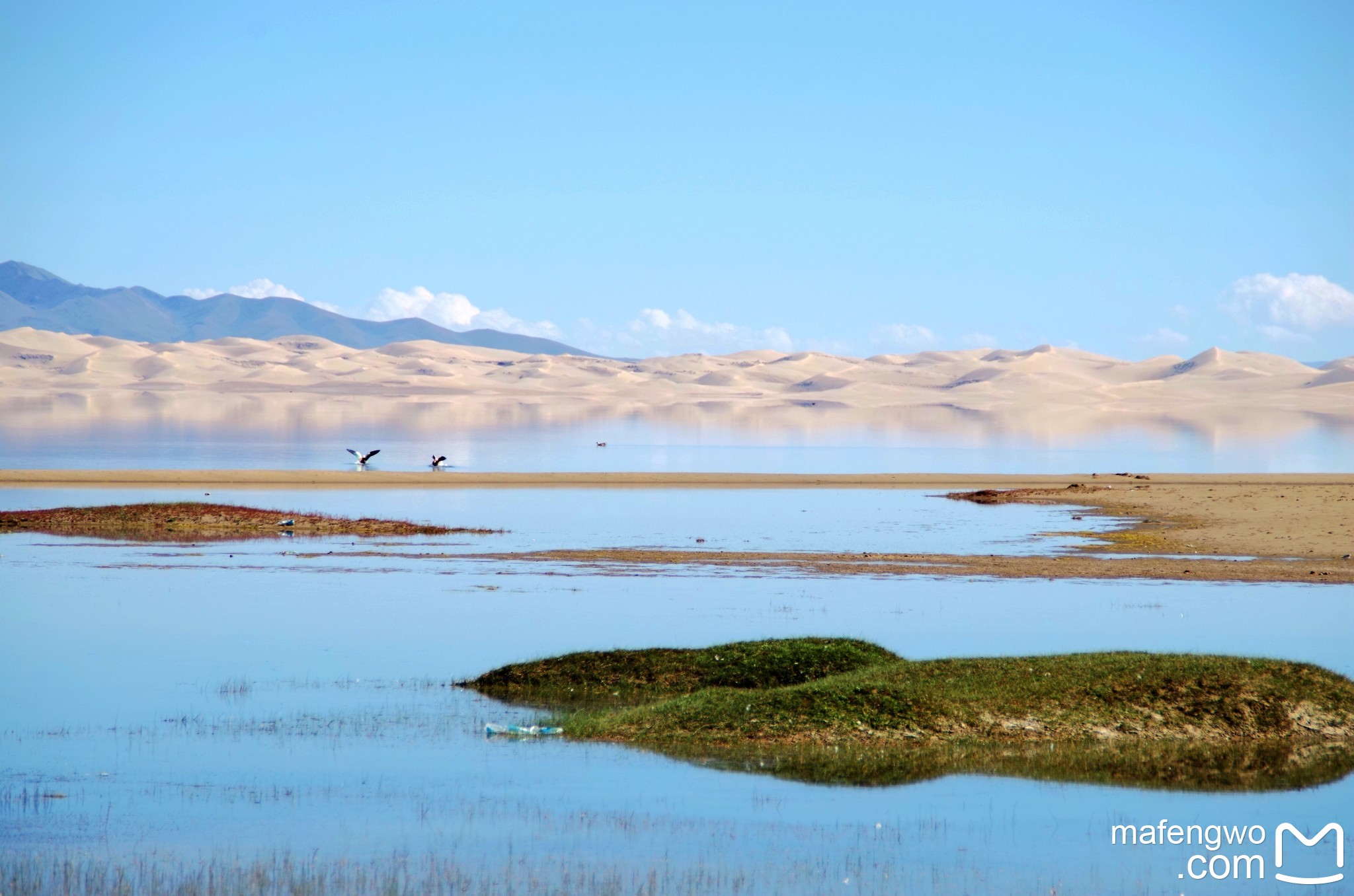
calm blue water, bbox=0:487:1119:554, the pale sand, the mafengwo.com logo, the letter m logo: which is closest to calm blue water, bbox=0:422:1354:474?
the pale sand

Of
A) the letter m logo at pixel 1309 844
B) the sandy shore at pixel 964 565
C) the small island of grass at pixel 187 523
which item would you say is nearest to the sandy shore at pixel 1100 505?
the sandy shore at pixel 964 565

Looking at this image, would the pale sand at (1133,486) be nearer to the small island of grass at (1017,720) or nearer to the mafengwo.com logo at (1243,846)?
the small island of grass at (1017,720)

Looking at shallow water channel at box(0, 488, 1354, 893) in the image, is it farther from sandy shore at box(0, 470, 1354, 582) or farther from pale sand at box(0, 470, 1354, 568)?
pale sand at box(0, 470, 1354, 568)

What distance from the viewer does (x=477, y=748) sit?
14.0 m

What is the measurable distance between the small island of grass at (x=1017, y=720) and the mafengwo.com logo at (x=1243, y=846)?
1.24 m

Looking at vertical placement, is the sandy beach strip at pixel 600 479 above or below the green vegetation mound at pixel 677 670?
above

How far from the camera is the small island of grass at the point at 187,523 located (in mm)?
35406

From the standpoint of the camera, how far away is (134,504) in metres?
38.3

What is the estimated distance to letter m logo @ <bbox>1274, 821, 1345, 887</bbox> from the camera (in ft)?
34.0

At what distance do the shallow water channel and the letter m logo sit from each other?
104mm

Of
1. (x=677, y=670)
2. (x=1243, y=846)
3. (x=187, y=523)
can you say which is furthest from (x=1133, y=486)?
(x=1243, y=846)

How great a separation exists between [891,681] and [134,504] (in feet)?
95.8

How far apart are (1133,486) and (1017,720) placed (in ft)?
127

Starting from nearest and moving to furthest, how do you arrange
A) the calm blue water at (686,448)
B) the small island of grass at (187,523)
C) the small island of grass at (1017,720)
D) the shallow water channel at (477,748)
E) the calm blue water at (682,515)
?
the shallow water channel at (477,748), the small island of grass at (1017,720), the calm blue water at (682,515), the small island of grass at (187,523), the calm blue water at (686,448)
